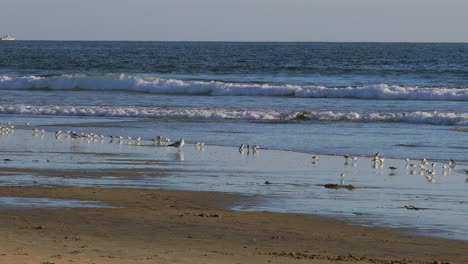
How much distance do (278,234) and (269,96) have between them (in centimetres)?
2573

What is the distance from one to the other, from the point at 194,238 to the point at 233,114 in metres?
16.8

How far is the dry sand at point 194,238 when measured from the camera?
22.8ft

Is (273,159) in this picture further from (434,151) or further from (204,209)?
(204,209)

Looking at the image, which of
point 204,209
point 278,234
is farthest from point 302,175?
point 278,234

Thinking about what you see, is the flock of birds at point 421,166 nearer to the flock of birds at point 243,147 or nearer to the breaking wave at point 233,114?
the flock of birds at point 243,147

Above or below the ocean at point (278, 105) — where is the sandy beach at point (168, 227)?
below

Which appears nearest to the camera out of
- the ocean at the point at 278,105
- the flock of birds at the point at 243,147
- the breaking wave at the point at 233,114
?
the flock of birds at the point at 243,147

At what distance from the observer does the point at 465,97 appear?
104 ft

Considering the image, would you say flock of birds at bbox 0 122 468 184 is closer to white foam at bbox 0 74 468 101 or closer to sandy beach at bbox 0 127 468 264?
sandy beach at bbox 0 127 468 264

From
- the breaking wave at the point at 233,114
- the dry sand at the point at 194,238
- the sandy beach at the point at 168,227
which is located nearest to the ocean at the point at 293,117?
the breaking wave at the point at 233,114

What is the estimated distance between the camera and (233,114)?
24453 millimetres

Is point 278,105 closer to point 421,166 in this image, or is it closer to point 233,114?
point 233,114

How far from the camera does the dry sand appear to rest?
22.8 feet

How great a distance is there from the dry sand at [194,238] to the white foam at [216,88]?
2426 centimetres
